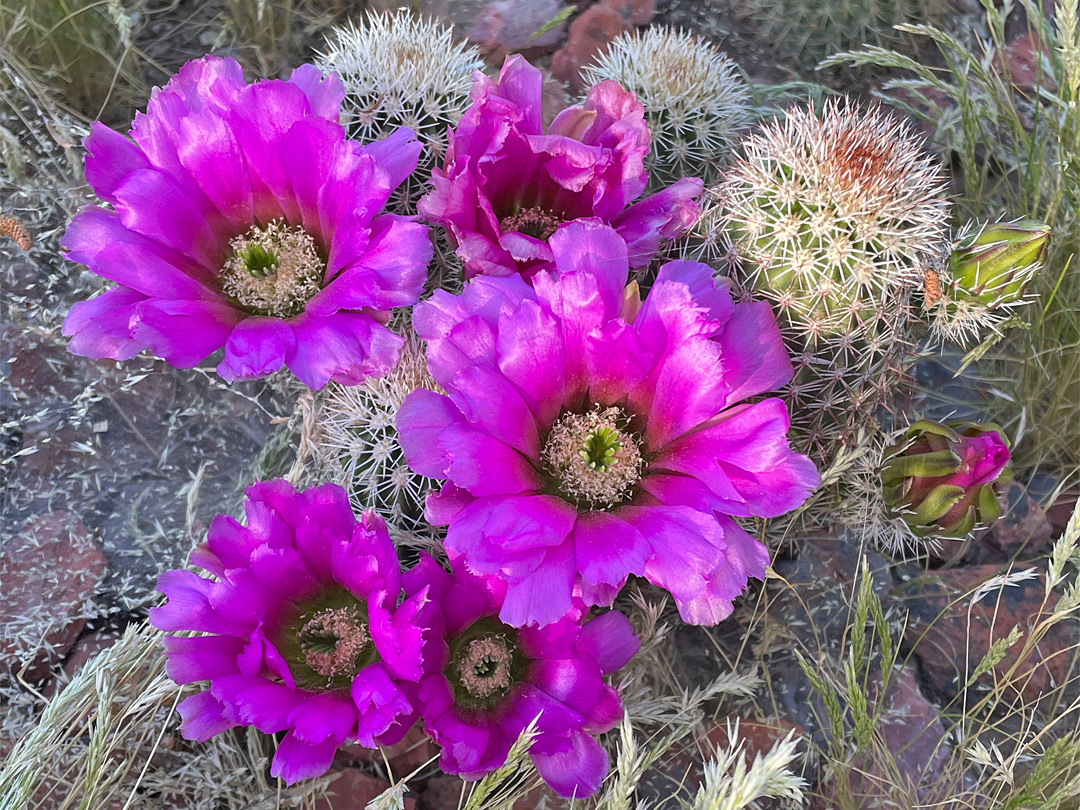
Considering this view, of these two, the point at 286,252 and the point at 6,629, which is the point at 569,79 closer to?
the point at 286,252

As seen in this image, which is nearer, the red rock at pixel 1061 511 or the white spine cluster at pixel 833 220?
the white spine cluster at pixel 833 220

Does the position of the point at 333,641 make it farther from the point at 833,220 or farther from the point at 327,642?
the point at 833,220

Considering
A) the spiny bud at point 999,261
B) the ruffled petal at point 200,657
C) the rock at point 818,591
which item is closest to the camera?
the ruffled petal at point 200,657

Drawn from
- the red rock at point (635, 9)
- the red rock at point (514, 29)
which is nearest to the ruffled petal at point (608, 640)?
the red rock at point (514, 29)

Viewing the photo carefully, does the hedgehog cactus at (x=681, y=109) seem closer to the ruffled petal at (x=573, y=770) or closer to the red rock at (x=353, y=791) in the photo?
the ruffled petal at (x=573, y=770)

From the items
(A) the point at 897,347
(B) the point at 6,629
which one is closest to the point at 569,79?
(A) the point at 897,347

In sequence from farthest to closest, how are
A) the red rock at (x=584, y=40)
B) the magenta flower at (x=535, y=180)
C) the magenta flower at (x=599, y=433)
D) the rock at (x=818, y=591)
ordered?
1. the red rock at (x=584, y=40)
2. the rock at (x=818, y=591)
3. the magenta flower at (x=535, y=180)
4. the magenta flower at (x=599, y=433)
